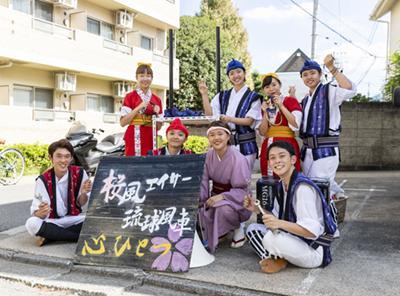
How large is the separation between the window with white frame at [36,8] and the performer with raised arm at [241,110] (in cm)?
1087

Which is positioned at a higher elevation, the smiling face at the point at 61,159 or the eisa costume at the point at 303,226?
the smiling face at the point at 61,159

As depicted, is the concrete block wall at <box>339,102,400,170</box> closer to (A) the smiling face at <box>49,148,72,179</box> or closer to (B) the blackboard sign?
(B) the blackboard sign

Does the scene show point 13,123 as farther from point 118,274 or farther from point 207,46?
point 207,46

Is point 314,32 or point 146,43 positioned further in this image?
point 146,43

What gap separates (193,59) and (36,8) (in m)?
11.1

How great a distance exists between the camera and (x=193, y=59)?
2281 centimetres

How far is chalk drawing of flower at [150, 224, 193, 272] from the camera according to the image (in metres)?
3.20

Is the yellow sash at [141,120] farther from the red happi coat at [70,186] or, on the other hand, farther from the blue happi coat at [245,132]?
the blue happi coat at [245,132]

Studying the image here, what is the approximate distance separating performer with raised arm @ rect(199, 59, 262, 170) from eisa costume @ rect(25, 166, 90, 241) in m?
1.76

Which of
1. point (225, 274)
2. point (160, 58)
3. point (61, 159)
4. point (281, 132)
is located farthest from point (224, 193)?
point (160, 58)

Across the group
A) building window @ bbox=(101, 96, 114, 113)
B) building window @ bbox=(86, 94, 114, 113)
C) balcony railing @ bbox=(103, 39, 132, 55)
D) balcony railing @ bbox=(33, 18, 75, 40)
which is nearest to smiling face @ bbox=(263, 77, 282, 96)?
balcony railing @ bbox=(33, 18, 75, 40)

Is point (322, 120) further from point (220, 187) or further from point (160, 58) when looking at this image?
point (160, 58)

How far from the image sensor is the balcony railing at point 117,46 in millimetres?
15594

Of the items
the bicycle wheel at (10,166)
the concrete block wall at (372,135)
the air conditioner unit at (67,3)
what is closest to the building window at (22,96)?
the air conditioner unit at (67,3)
